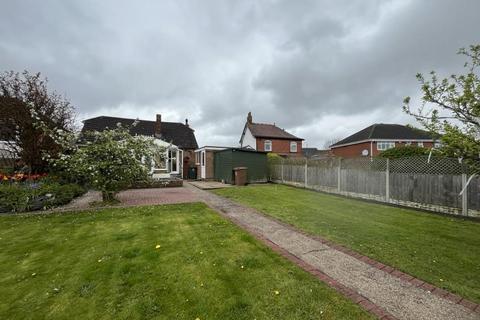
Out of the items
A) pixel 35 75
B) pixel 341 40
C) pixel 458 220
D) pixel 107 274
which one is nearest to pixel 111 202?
pixel 107 274

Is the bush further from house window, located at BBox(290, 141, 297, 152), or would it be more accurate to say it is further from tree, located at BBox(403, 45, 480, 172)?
house window, located at BBox(290, 141, 297, 152)

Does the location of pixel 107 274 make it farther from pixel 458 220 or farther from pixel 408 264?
pixel 458 220

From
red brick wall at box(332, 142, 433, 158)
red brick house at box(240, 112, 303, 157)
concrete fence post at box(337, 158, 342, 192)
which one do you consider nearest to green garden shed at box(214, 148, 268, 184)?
concrete fence post at box(337, 158, 342, 192)

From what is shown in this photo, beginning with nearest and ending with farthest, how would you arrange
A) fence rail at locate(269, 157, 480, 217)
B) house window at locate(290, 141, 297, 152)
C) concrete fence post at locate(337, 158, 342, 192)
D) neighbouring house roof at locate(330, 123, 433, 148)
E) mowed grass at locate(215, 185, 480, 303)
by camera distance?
mowed grass at locate(215, 185, 480, 303), fence rail at locate(269, 157, 480, 217), concrete fence post at locate(337, 158, 342, 192), neighbouring house roof at locate(330, 123, 433, 148), house window at locate(290, 141, 297, 152)

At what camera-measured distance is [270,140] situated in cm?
3152

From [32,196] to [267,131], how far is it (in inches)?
1076

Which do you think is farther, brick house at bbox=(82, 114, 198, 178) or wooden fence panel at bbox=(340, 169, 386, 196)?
brick house at bbox=(82, 114, 198, 178)

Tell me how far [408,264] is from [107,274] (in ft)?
16.6

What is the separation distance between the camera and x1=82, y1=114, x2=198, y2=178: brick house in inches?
846

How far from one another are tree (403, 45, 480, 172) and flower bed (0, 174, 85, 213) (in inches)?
468

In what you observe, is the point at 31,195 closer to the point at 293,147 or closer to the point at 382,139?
the point at 293,147

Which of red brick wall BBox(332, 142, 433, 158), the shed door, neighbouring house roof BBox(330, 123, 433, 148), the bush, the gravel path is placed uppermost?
neighbouring house roof BBox(330, 123, 433, 148)

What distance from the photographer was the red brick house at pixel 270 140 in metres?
31.0

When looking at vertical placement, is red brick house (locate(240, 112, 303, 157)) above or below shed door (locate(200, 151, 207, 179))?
above
